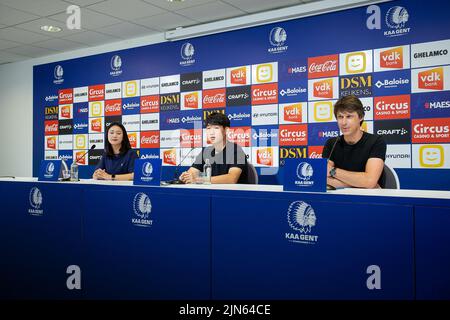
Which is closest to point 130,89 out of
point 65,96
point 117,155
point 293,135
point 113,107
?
point 113,107

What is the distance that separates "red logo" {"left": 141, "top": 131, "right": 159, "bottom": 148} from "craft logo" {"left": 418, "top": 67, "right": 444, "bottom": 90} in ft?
9.09

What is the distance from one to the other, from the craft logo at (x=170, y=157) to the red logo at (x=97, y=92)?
1221 mm

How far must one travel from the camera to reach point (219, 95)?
4.29m

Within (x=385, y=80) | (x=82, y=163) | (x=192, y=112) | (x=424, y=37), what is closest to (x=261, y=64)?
(x=192, y=112)

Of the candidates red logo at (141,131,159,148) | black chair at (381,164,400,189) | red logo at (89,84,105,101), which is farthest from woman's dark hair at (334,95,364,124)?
red logo at (89,84,105,101)

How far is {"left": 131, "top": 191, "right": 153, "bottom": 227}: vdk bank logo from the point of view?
6.22ft

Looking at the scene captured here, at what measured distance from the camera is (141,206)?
192cm

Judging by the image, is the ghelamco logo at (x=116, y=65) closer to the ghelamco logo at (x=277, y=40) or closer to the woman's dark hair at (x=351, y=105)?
the ghelamco logo at (x=277, y=40)

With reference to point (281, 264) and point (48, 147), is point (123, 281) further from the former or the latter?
point (48, 147)

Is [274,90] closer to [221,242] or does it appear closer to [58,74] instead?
[221,242]

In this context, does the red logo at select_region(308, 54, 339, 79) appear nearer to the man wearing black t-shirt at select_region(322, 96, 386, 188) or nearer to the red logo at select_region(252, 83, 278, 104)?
the red logo at select_region(252, 83, 278, 104)

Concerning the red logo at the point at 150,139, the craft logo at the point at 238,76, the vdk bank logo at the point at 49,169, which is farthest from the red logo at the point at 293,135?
the vdk bank logo at the point at 49,169

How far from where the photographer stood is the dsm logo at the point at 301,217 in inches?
58.1

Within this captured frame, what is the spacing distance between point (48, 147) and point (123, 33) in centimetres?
201
